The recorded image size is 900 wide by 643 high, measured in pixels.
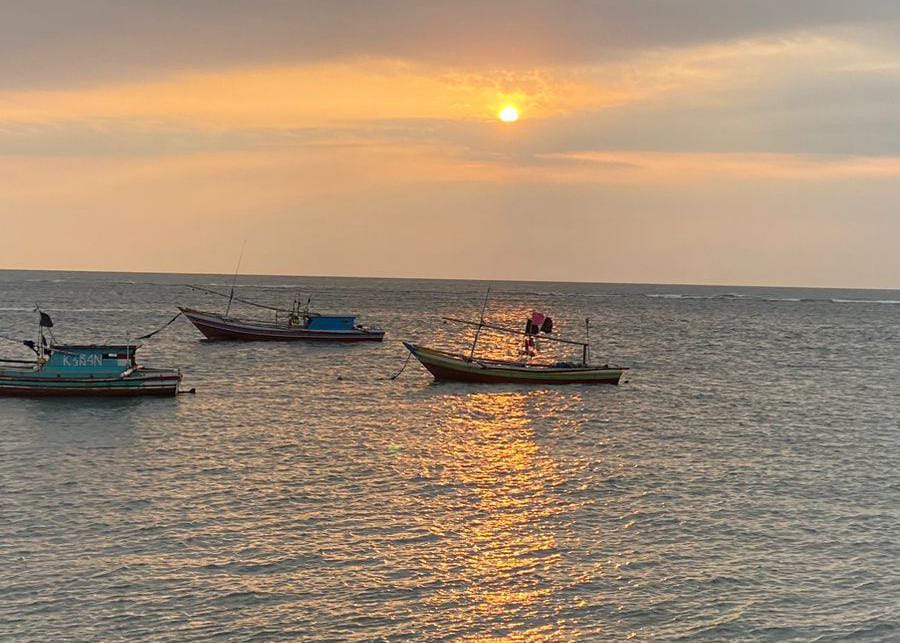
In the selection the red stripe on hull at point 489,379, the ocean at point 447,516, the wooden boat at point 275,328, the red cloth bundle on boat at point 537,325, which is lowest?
the ocean at point 447,516

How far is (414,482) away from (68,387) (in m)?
23.7

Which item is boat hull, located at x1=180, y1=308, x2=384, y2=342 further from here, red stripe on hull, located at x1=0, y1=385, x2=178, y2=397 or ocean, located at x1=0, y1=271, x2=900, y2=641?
red stripe on hull, located at x1=0, y1=385, x2=178, y2=397

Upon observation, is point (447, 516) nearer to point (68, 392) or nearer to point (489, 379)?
point (68, 392)

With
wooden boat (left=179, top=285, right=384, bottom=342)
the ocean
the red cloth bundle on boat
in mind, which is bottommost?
the ocean

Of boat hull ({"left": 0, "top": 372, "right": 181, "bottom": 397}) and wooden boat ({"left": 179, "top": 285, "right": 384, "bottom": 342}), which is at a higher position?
wooden boat ({"left": 179, "top": 285, "right": 384, "bottom": 342})

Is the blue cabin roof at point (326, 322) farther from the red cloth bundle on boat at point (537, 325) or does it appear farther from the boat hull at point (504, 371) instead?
the red cloth bundle on boat at point (537, 325)

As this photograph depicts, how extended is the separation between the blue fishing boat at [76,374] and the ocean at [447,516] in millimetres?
811

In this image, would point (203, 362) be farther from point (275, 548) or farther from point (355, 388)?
point (275, 548)

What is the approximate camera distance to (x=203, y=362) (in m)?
69.2

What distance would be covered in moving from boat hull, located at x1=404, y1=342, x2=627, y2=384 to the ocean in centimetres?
281

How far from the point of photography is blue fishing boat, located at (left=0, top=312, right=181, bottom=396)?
152ft

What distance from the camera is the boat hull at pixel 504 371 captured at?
5816cm

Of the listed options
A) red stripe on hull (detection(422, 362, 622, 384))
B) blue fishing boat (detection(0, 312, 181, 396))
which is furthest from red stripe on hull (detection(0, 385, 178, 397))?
red stripe on hull (detection(422, 362, 622, 384))

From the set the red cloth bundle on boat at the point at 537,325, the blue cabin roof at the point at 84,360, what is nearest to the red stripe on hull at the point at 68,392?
the blue cabin roof at the point at 84,360
